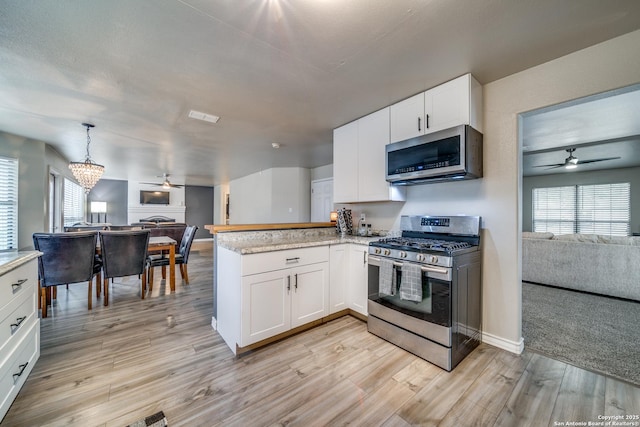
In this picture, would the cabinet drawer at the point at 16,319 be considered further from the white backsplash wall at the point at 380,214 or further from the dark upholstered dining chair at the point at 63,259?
the white backsplash wall at the point at 380,214

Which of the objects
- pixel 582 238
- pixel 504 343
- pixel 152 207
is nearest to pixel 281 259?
pixel 504 343

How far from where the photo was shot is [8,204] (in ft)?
11.5

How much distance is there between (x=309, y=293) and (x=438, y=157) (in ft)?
5.74

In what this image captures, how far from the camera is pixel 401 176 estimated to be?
2.41 meters

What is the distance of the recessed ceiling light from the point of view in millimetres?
2820

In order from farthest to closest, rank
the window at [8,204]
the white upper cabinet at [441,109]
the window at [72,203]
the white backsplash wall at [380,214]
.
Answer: the window at [72,203] → the window at [8,204] → the white backsplash wall at [380,214] → the white upper cabinet at [441,109]

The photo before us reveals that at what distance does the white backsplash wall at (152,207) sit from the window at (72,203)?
5.56ft

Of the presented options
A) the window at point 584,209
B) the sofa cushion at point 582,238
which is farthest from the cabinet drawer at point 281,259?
the window at point 584,209

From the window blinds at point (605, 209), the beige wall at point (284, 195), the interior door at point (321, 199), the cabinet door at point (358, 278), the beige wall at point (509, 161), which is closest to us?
the beige wall at point (509, 161)

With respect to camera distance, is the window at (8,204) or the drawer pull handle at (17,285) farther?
the window at (8,204)

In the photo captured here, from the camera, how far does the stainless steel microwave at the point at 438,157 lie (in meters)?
2.01

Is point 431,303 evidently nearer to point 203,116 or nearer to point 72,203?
point 203,116

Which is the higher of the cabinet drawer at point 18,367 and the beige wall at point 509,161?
the beige wall at point 509,161

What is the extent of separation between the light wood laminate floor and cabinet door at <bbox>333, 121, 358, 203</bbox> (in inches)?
62.1
